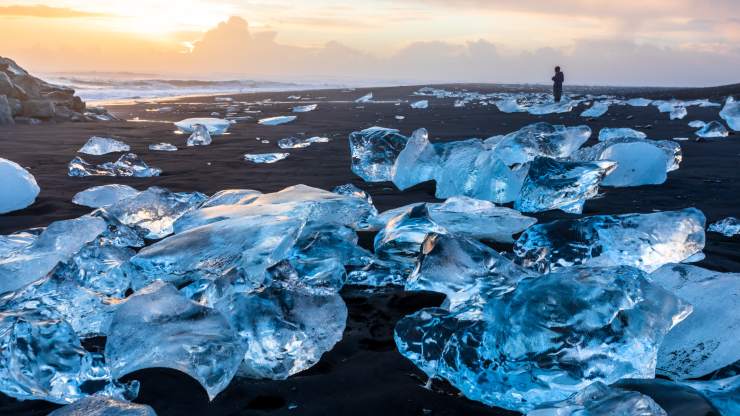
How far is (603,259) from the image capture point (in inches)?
84.5

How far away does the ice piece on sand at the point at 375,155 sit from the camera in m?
4.25

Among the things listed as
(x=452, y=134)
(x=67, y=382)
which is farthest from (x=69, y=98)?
(x=67, y=382)

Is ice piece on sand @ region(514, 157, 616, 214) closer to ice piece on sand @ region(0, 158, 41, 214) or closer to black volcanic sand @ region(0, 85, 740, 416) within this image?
A: black volcanic sand @ region(0, 85, 740, 416)

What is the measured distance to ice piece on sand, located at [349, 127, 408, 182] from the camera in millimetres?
4246

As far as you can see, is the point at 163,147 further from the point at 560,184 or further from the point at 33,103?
the point at 33,103

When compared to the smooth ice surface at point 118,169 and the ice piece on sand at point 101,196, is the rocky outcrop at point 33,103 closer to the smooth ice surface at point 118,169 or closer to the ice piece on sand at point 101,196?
the smooth ice surface at point 118,169

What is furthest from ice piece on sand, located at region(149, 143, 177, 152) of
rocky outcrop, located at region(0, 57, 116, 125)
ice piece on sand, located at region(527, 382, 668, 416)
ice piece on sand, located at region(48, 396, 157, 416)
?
ice piece on sand, located at region(527, 382, 668, 416)

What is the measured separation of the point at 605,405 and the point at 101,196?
3353 mm

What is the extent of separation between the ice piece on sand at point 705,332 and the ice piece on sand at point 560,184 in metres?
1.44

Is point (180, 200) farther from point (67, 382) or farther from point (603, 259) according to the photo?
point (603, 259)

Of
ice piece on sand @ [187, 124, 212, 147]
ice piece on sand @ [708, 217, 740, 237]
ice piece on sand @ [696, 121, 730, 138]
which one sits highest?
ice piece on sand @ [696, 121, 730, 138]

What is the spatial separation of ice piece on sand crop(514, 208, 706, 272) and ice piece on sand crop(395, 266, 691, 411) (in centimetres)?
67

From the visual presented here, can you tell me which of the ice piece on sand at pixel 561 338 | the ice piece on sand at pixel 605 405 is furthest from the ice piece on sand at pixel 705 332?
the ice piece on sand at pixel 605 405

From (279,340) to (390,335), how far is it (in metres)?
0.41
